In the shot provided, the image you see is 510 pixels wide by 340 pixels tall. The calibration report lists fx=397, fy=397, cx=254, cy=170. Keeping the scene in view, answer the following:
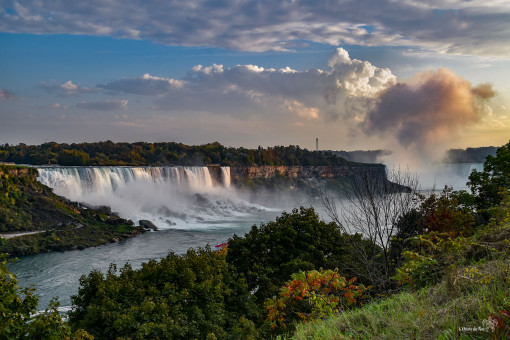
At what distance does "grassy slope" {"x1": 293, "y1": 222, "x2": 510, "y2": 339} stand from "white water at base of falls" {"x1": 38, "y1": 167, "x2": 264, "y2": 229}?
54.0m

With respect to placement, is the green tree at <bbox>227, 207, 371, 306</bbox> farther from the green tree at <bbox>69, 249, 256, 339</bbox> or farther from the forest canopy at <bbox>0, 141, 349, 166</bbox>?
the forest canopy at <bbox>0, 141, 349, 166</bbox>


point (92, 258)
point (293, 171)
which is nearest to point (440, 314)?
point (92, 258)

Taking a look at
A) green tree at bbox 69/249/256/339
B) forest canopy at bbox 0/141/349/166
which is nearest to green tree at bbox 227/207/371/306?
green tree at bbox 69/249/256/339

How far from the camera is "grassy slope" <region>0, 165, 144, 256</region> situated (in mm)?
40938

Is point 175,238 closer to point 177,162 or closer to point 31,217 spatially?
point 31,217

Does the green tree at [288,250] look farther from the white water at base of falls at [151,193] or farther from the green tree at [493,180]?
the white water at base of falls at [151,193]

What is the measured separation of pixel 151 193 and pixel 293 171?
2742 inches

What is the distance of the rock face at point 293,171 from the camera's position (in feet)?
365

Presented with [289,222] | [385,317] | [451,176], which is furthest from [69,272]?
[451,176]

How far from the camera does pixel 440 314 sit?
12.2 ft

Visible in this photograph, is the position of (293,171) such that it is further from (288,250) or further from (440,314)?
(440,314)

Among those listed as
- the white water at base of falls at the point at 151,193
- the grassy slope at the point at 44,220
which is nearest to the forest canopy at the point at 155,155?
the white water at base of falls at the point at 151,193

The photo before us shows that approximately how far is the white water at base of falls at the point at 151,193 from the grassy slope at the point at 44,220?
272 cm

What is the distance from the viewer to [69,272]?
103 ft
